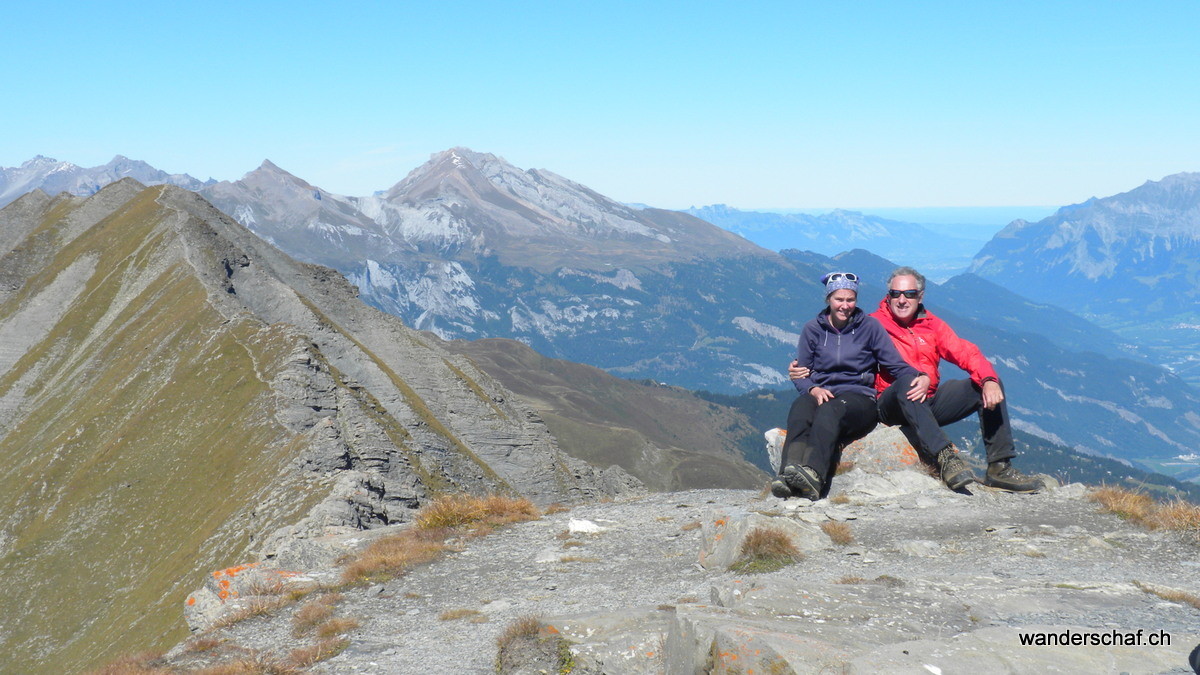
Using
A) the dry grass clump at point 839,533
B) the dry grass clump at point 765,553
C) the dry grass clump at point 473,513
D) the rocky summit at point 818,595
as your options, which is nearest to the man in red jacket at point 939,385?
the rocky summit at point 818,595

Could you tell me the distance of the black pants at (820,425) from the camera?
15898 millimetres

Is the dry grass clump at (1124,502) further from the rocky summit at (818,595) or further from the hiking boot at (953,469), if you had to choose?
the hiking boot at (953,469)

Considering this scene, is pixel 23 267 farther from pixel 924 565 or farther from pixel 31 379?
pixel 924 565

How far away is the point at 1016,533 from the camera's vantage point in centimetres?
1467

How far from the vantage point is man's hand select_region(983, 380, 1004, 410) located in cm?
1513

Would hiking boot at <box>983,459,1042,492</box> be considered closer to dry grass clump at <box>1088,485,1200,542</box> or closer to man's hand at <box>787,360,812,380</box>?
dry grass clump at <box>1088,485,1200,542</box>

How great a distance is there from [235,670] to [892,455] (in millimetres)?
14040

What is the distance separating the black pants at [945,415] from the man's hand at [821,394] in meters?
1.36

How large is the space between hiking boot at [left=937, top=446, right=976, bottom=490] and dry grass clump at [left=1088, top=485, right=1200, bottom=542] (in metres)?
2.62

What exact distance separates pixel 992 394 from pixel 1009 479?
9.29 feet

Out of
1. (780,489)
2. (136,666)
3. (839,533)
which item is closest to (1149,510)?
(839,533)

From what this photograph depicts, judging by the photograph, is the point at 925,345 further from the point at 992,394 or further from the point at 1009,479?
the point at 1009,479

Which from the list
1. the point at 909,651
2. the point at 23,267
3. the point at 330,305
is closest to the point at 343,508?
the point at 909,651

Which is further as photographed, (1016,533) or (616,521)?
(616,521)
